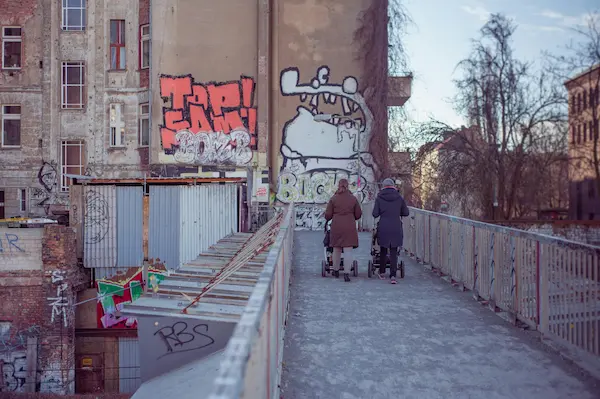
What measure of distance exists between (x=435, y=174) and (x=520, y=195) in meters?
4.72

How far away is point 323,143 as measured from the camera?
27.9 meters

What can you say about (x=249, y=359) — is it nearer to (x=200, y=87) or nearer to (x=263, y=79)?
(x=263, y=79)

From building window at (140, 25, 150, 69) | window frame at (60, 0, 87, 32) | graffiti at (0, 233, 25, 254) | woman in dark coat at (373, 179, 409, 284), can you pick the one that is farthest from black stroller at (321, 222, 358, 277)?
window frame at (60, 0, 87, 32)

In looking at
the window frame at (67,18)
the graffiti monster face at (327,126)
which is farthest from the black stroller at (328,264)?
the window frame at (67,18)

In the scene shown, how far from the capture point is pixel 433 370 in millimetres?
5492

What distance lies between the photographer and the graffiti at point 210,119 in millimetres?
27312

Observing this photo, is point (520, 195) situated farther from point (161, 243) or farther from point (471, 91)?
point (161, 243)

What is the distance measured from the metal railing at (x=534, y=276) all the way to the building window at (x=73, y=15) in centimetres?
2456

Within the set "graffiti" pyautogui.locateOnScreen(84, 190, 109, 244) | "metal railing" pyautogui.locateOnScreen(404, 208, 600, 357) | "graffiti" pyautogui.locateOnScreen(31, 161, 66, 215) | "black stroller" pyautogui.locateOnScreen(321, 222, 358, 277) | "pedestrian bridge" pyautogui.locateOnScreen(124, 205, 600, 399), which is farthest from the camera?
"graffiti" pyautogui.locateOnScreen(31, 161, 66, 215)

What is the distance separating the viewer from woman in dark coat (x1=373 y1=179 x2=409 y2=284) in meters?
10.2

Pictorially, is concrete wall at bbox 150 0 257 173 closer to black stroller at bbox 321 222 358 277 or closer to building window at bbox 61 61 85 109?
building window at bbox 61 61 85 109

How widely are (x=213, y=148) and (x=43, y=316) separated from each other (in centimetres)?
1136

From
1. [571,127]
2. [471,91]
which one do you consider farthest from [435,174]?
[571,127]

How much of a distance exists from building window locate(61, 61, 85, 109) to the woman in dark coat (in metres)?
22.4
